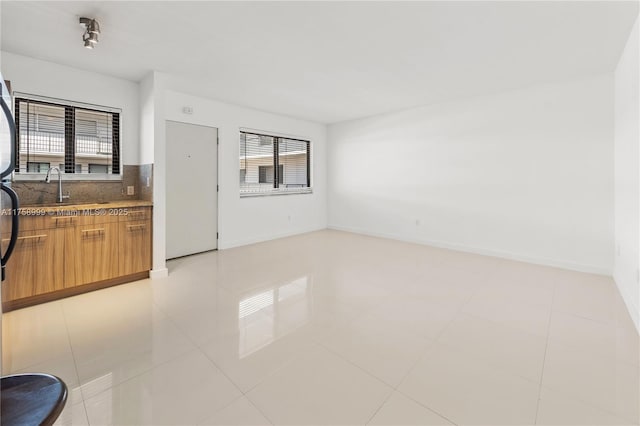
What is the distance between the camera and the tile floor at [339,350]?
1.57 m

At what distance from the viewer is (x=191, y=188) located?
4.63 m

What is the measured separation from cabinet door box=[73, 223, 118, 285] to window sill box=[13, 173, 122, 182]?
87 cm

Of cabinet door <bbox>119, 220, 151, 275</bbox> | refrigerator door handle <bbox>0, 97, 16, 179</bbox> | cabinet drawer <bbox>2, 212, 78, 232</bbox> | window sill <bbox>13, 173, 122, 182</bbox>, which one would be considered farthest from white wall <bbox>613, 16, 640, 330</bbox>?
window sill <bbox>13, 173, 122, 182</bbox>

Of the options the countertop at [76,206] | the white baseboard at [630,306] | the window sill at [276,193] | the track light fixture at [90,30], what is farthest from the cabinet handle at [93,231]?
the white baseboard at [630,306]

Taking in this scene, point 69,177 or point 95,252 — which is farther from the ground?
point 69,177

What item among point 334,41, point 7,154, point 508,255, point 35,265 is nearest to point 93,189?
point 35,265

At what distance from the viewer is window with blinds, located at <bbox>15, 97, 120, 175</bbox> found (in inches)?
126

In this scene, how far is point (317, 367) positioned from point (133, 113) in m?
3.97

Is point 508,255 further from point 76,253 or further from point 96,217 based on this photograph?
point 76,253

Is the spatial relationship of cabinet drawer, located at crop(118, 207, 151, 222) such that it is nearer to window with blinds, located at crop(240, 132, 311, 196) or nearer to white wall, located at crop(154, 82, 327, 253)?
white wall, located at crop(154, 82, 327, 253)

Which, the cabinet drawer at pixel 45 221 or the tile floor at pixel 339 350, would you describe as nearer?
the tile floor at pixel 339 350

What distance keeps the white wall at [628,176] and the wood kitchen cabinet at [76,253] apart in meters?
4.99

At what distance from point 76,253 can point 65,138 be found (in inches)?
59.0

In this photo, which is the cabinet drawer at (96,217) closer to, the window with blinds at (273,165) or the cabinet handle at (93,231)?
the cabinet handle at (93,231)
